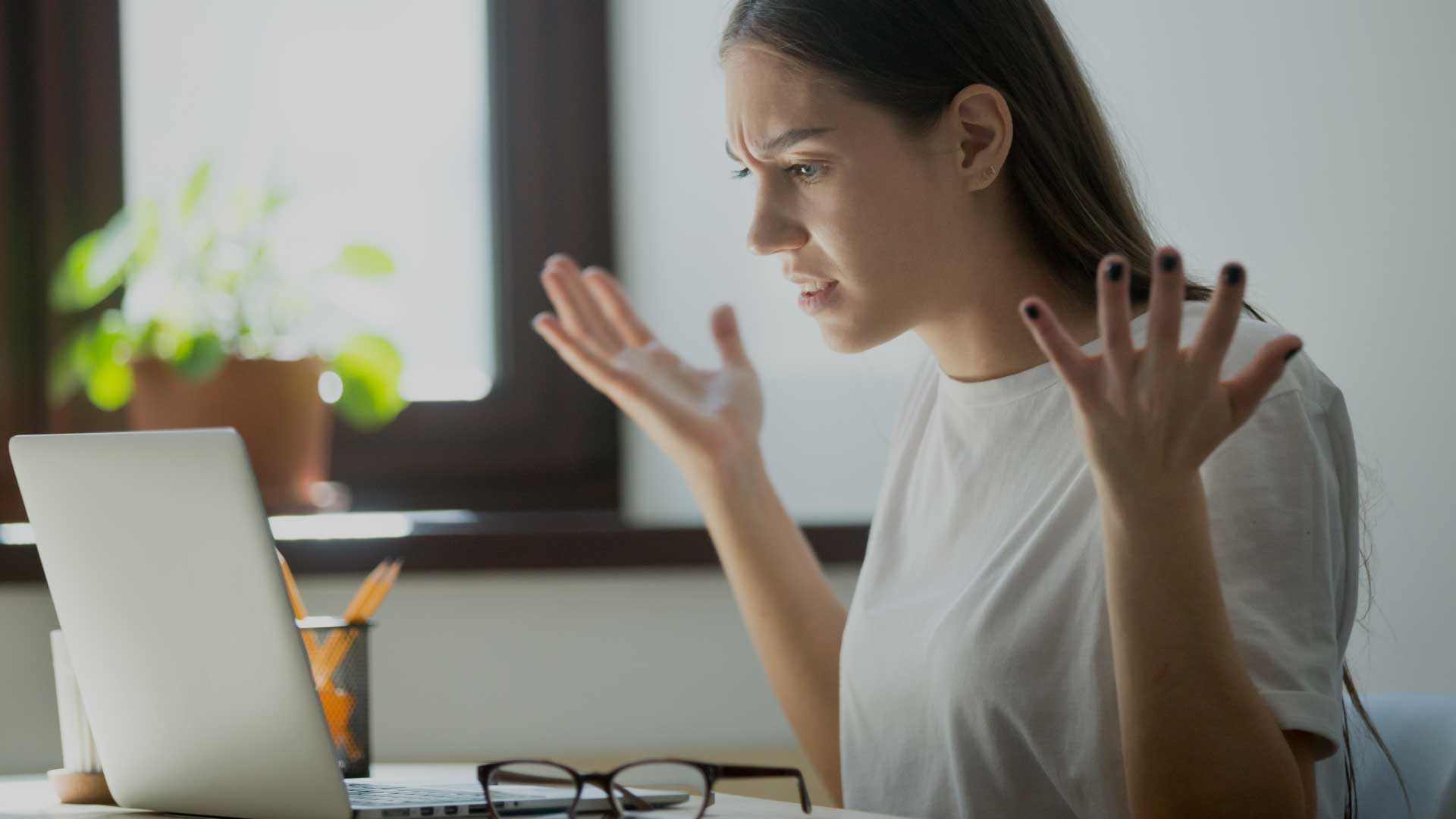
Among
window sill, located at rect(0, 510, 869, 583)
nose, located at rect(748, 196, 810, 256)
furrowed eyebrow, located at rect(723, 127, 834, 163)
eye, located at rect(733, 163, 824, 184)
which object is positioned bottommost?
window sill, located at rect(0, 510, 869, 583)

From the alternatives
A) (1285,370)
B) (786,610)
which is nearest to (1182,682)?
(1285,370)

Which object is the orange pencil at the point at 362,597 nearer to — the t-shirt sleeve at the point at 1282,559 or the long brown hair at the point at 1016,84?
the long brown hair at the point at 1016,84

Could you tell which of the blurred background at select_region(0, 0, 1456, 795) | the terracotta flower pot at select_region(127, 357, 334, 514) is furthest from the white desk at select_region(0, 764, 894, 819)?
the terracotta flower pot at select_region(127, 357, 334, 514)

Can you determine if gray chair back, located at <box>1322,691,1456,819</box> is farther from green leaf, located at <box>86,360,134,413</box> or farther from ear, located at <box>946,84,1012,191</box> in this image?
green leaf, located at <box>86,360,134,413</box>

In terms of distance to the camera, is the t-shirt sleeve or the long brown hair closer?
the t-shirt sleeve

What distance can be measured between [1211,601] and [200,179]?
1.52 m

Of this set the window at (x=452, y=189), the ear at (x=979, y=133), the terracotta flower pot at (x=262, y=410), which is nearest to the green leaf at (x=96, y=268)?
the terracotta flower pot at (x=262, y=410)

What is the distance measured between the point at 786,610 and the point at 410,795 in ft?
1.85

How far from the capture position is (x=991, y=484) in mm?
1272

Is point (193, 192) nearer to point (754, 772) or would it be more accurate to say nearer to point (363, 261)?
point (363, 261)

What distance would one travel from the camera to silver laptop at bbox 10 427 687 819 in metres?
0.86

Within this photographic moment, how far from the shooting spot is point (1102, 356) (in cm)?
85

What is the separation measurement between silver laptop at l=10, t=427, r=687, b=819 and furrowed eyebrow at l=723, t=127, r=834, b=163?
1.70 ft

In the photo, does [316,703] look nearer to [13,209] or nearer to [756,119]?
[756,119]
